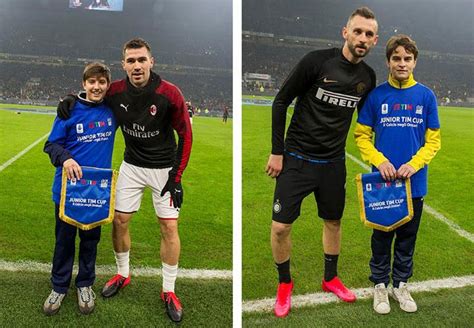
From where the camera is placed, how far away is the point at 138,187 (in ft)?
5.24

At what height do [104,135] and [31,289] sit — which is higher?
[104,135]

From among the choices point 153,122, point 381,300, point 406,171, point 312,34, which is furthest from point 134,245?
point 312,34

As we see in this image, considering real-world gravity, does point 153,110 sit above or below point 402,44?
below

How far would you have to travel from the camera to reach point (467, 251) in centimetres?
192

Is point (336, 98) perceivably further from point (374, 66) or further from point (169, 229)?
point (169, 229)

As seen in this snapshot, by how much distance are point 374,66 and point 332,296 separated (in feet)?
3.03

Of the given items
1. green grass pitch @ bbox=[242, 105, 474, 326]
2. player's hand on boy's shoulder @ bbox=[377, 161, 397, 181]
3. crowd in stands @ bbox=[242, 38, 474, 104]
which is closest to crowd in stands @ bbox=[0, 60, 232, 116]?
crowd in stands @ bbox=[242, 38, 474, 104]

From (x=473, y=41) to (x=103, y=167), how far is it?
2507mm

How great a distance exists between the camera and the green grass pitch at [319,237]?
1.74 m

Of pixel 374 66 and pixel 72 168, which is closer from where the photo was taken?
pixel 72 168

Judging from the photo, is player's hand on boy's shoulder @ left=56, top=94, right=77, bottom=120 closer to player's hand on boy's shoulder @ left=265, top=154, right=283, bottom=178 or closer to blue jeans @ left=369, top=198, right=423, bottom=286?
player's hand on boy's shoulder @ left=265, top=154, right=283, bottom=178

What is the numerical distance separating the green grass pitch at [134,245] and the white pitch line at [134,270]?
3 centimetres

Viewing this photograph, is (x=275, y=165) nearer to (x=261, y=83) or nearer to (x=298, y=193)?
(x=298, y=193)

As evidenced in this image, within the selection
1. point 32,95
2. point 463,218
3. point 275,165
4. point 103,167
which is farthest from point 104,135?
point 32,95
